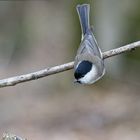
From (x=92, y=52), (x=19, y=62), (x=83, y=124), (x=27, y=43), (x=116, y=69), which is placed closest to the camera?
(x=92, y=52)

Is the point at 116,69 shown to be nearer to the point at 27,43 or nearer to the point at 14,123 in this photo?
the point at 14,123

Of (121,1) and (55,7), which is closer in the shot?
(121,1)

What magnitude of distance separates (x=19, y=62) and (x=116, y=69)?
121 inches

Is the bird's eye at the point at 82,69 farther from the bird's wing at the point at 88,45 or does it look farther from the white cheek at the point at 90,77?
the bird's wing at the point at 88,45

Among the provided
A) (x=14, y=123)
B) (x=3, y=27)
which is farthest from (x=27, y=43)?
(x=14, y=123)

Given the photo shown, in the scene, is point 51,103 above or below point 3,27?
above

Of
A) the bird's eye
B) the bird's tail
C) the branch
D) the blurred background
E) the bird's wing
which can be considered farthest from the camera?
the blurred background

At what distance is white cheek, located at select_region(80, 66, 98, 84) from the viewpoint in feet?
12.7

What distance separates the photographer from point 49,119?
27.1 feet

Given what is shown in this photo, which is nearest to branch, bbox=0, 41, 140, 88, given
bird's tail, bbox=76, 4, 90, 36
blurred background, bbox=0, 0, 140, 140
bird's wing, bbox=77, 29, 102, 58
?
bird's wing, bbox=77, 29, 102, 58

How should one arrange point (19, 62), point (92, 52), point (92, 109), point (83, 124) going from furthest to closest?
point (19, 62), point (92, 109), point (83, 124), point (92, 52)

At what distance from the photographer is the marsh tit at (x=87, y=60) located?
3863 mm

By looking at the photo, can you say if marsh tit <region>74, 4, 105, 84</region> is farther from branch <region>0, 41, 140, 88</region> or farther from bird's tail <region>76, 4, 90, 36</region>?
branch <region>0, 41, 140, 88</region>

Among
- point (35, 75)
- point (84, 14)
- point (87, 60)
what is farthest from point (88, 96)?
point (35, 75)
